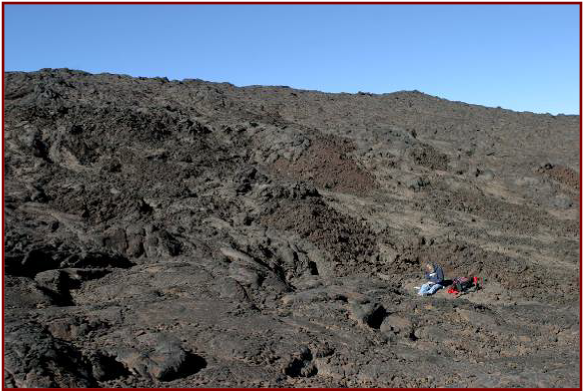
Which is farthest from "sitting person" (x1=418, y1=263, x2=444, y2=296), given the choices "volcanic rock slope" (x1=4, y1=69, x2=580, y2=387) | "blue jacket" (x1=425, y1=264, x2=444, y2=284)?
"volcanic rock slope" (x1=4, y1=69, x2=580, y2=387)

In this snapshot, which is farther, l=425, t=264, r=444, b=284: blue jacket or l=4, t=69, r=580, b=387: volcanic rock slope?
l=425, t=264, r=444, b=284: blue jacket

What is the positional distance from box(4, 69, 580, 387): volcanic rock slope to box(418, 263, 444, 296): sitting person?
0.23 meters

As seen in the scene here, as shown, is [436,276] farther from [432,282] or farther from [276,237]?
[276,237]

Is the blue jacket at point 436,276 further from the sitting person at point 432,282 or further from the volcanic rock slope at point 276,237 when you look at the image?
the volcanic rock slope at point 276,237

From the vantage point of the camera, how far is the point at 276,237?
44.2 feet

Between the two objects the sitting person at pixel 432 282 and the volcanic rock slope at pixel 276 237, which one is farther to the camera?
the sitting person at pixel 432 282

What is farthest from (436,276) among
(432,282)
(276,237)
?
(276,237)

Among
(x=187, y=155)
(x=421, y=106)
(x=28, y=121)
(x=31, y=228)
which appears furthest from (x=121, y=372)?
(x=421, y=106)

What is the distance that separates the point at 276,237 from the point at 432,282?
351 cm

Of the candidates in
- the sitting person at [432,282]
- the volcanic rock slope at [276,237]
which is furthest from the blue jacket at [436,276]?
the volcanic rock slope at [276,237]

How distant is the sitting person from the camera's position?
476 inches

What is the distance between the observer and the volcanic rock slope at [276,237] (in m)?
8.12

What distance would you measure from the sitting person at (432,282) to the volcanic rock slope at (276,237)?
228 mm

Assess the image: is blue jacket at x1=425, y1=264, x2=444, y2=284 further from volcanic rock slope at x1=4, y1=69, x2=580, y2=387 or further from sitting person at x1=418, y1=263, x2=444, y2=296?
volcanic rock slope at x1=4, y1=69, x2=580, y2=387
